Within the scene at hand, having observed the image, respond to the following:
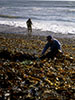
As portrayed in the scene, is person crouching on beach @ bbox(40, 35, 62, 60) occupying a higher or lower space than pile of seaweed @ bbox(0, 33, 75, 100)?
higher

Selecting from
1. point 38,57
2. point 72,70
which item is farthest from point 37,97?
point 38,57

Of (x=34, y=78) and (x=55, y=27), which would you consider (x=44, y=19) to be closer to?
(x=55, y=27)

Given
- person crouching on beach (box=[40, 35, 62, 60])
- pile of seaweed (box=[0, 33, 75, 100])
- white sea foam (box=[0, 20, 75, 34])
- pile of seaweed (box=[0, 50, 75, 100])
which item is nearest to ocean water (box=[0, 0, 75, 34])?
white sea foam (box=[0, 20, 75, 34])

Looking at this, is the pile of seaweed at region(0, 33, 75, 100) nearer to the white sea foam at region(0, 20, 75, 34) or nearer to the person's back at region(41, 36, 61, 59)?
the person's back at region(41, 36, 61, 59)

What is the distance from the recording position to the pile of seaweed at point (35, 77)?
23.3 ft

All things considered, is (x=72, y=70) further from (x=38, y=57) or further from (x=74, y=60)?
(x=38, y=57)

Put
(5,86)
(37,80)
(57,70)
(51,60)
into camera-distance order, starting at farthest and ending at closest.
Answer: (51,60) → (57,70) → (37,80) → (5,86)

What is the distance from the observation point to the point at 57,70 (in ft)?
31.4

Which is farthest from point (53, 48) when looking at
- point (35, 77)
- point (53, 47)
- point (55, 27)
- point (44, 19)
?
point (44, 19)

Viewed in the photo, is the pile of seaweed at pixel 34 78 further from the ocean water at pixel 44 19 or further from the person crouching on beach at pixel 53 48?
the ocean water at pixel 44 19

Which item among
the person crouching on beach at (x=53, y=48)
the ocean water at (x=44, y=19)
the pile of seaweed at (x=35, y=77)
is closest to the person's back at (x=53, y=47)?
the person crouching on beach at (x=53, y=48)

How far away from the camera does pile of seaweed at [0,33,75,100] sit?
7.11 metres

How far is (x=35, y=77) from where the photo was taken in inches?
334

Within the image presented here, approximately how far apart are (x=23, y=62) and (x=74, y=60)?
141 inches
